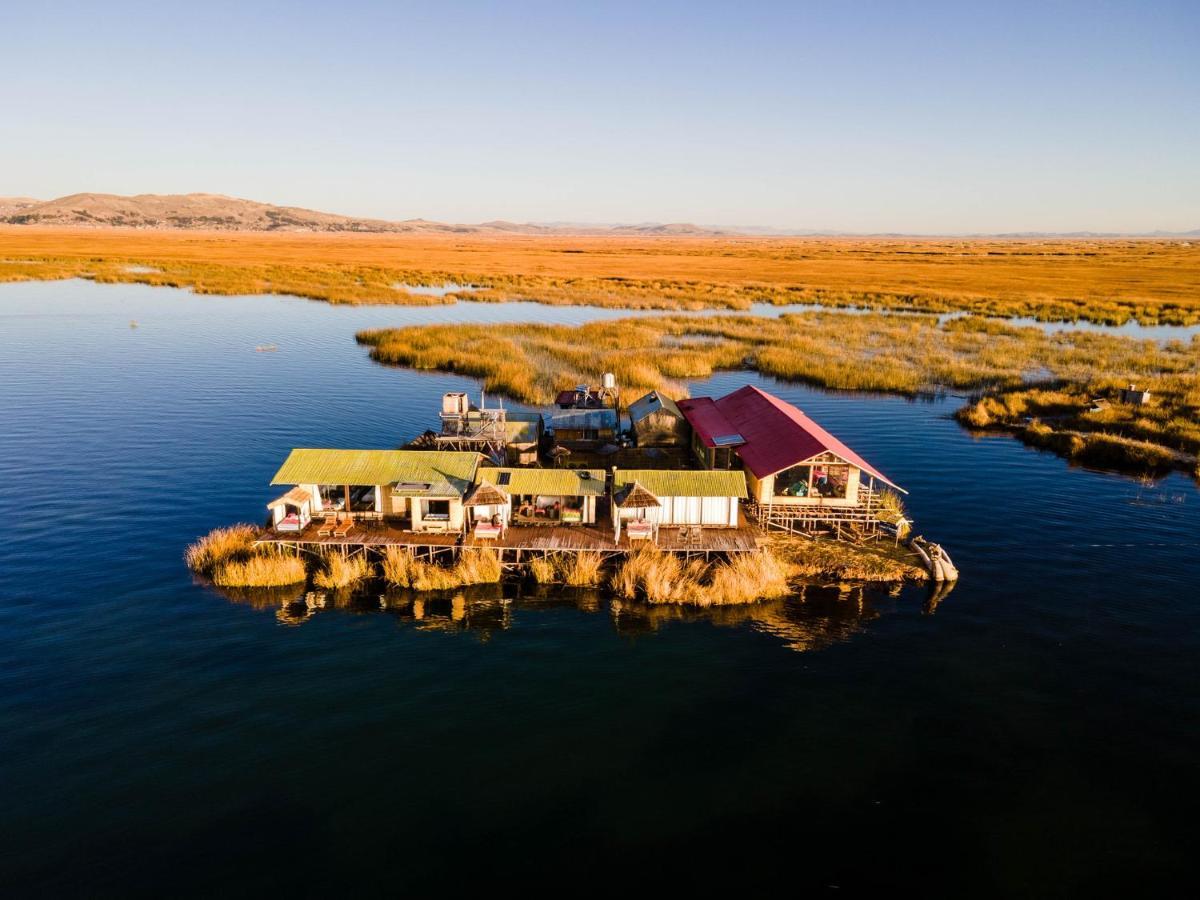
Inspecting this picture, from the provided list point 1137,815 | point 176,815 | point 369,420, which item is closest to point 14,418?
point 369,420

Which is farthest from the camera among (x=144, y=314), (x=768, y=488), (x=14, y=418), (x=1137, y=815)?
(x=144, y=314)

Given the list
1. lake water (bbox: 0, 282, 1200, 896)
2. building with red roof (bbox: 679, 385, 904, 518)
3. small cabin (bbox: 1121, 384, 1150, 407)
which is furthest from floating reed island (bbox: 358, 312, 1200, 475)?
building with red roof (bbox: 679, 385, 904, 518)

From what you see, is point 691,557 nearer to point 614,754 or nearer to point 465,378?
point 614,754

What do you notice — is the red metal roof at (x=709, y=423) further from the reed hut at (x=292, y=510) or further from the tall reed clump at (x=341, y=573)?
the reed hut at (x=292, y=510)

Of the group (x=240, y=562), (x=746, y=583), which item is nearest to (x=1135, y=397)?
(x=746, y=583)

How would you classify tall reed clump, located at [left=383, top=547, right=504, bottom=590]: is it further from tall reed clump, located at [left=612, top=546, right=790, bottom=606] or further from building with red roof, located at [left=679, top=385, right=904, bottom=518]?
building with red roof, located at [left=679, top=385, right=904, bottom=518]
